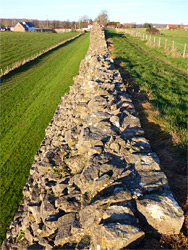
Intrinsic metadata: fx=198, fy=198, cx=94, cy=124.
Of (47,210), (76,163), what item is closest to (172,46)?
(76,163)

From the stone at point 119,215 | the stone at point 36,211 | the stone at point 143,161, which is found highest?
the stone at point 143,161

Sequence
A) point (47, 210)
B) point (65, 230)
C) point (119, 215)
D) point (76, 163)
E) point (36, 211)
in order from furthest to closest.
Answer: point (76, 163) < point (36, 211) < point (47, 210) < point (65, 230) < point (119, 215)

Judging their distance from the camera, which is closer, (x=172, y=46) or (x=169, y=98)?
(x=169, y=98)

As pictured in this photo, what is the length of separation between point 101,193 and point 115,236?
1.02 m

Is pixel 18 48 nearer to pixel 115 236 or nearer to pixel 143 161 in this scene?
pixel 143 161

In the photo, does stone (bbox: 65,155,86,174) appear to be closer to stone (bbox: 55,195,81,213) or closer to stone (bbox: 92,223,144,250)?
stone (bbox: 55,195,81,213)

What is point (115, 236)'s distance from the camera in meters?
2.86

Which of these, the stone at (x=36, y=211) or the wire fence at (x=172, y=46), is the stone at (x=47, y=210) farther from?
the wire fence at (x=172, y=46)

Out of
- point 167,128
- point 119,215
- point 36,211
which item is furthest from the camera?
point 167,128

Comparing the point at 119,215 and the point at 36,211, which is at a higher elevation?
the point at 119,215

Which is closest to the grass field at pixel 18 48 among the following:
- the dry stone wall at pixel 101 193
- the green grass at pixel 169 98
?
the green grass at pixel 169 98

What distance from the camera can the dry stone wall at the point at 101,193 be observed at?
3148 millimetres

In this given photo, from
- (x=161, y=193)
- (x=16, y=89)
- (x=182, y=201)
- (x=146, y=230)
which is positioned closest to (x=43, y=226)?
(x=146, y=230)

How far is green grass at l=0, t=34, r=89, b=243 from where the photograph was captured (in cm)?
784
